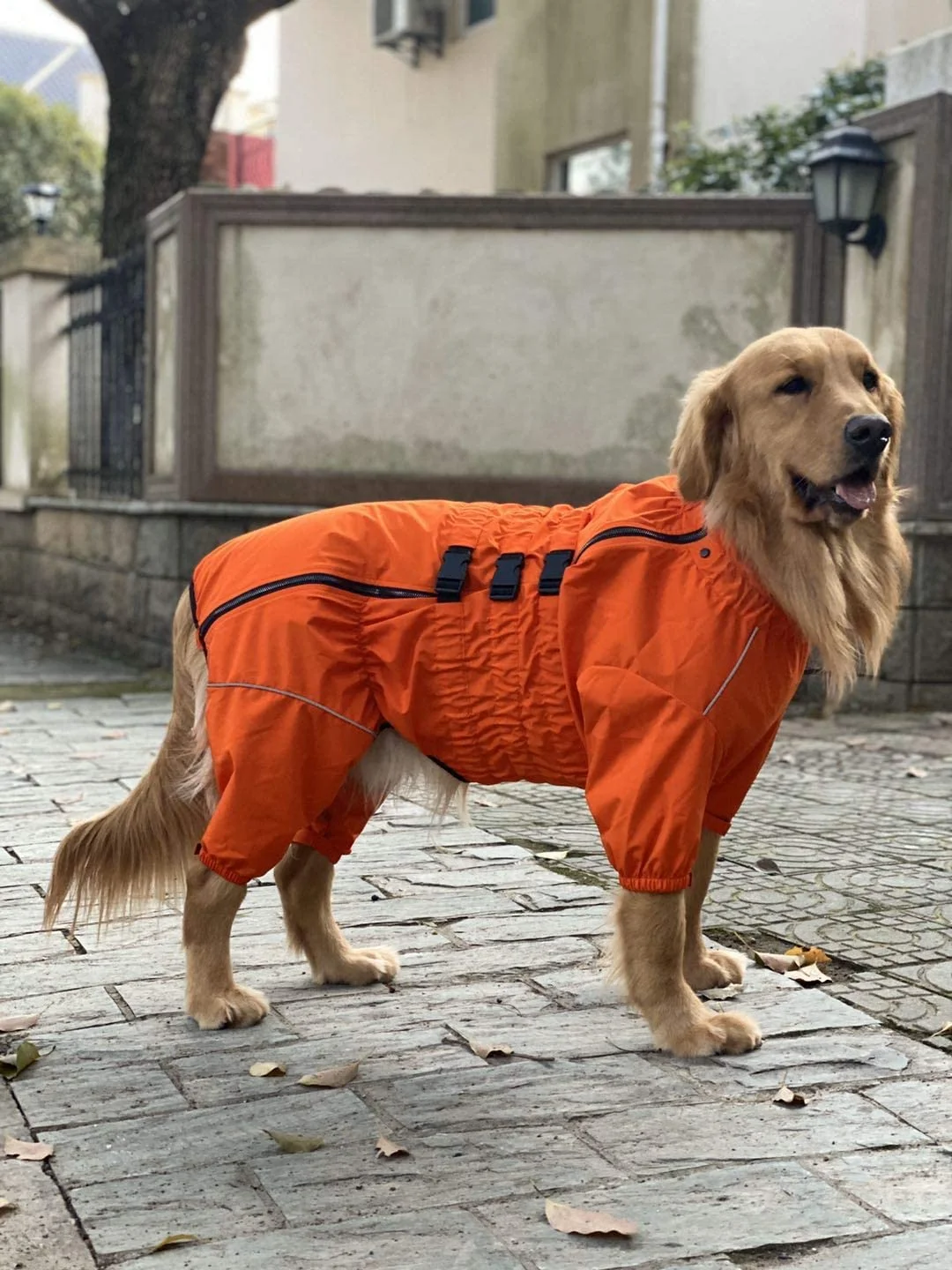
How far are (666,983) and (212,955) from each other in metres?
1.04

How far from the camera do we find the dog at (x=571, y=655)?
3.11 m

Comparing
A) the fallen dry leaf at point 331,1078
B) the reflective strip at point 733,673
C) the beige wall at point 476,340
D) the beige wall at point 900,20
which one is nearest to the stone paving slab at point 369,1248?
the fallen dry leaf at point 331,1078

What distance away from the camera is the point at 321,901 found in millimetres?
3713

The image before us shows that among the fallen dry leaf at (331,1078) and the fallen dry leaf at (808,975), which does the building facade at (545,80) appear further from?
the fallen dry leaf at (331,1078)

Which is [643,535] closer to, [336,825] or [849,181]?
[336,825]

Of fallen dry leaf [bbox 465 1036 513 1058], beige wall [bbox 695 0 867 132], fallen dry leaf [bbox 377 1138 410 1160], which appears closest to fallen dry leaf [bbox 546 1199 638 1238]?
fallen dry leaf [bbox 377 1138 410 1160]

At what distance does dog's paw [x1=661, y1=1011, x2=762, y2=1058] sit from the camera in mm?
3211

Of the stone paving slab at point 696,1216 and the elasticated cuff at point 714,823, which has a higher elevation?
the elasticated cuff at point 714,823

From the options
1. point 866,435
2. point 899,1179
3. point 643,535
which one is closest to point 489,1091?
point 899,1179

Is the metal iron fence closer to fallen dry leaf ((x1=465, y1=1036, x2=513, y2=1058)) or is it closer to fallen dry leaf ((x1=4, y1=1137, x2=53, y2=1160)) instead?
fallen dry leaf ((x1=465, y1=1036, x2=513, y2=1058))

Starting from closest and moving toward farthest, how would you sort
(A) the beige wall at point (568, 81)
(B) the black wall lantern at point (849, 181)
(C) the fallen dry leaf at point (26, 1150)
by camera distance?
(C) the fallen dry leaf at point (26, 1150) < (B) the black wall lantern at point (849, 181) < (A) the beige wall at point (568, 81)

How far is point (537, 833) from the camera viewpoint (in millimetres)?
5430

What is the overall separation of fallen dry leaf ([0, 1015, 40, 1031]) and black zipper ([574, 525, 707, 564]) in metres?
1.64

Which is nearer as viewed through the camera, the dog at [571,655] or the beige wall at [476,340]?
the dog at [571,655]
